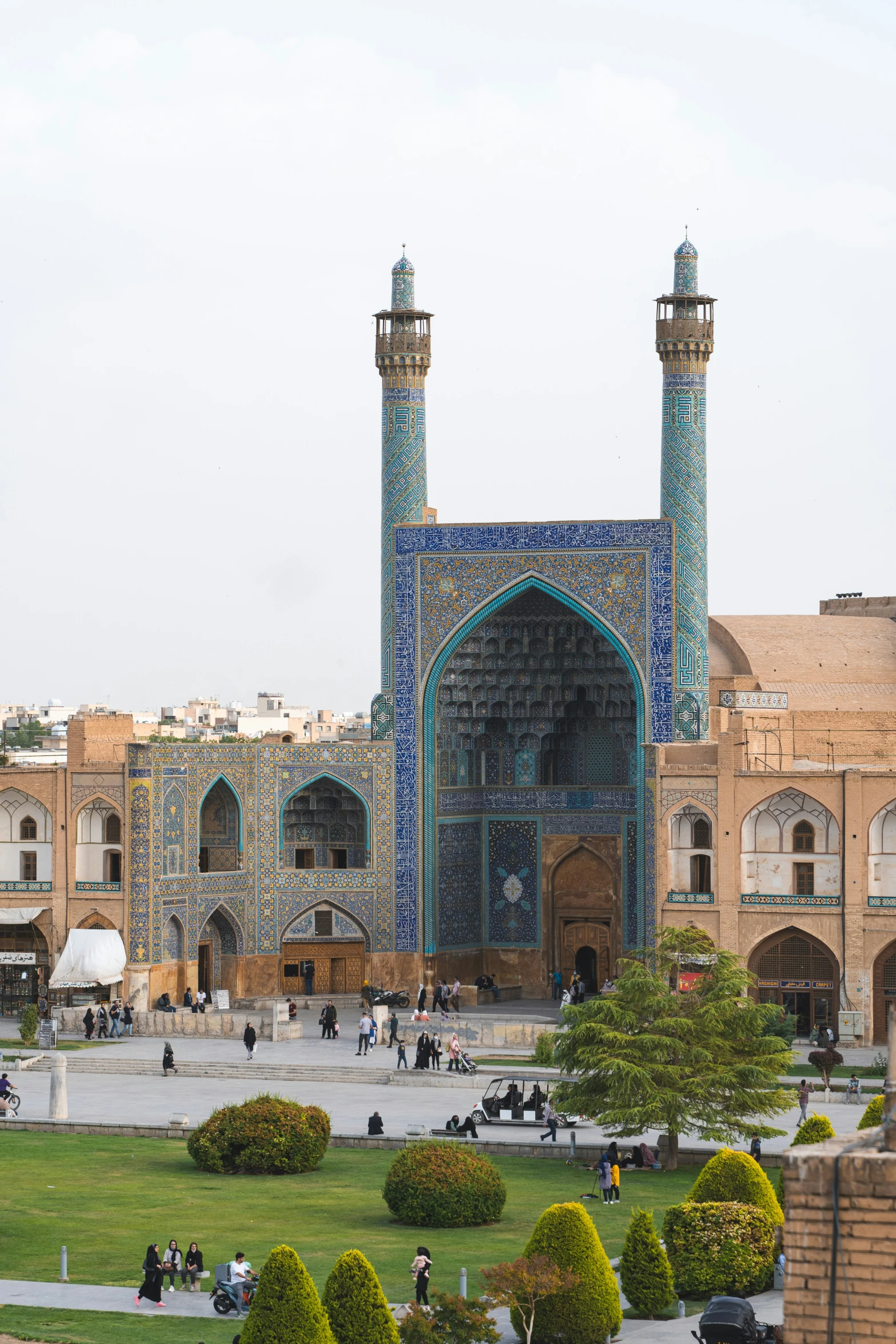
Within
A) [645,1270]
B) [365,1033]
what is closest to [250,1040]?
[365,1033]

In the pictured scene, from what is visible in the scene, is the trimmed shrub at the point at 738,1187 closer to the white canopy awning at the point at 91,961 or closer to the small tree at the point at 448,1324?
the small tree at the point at 448,1324

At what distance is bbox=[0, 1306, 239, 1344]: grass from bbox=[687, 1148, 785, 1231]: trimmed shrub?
443 cm

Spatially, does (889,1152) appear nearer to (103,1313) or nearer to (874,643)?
(103,1313)

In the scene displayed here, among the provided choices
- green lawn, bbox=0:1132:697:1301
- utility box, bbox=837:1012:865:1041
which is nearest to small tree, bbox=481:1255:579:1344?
green lawn, bbox=0:1132:697:1301

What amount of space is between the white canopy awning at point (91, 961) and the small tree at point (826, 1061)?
499 inches

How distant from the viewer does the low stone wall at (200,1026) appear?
125ft

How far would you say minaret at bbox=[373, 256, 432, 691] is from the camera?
1684 inches

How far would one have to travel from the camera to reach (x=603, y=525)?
136ft

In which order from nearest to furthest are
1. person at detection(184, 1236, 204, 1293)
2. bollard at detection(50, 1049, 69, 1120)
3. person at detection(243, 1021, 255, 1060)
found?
person at detection(184, 1236, 204, 1293) → bollard at detection(50, 1049, 69, 1120) → person at detection(243, 1021, 255, 1060)

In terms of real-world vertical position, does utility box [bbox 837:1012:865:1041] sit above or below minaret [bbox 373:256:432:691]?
below

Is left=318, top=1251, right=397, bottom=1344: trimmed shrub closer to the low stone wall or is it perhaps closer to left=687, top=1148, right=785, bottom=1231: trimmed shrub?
left=687, top=1148, right=785, bottom=1231: trimmed shrub

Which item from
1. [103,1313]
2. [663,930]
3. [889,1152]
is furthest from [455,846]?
[889,1152]

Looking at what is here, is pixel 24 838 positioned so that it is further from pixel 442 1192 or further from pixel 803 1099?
pixel 442 1192

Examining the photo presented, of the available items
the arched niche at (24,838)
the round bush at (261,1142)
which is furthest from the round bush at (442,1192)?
the arched niche at (24,838)
